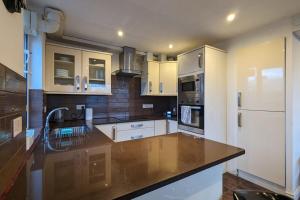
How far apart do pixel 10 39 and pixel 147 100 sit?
287 centimetres

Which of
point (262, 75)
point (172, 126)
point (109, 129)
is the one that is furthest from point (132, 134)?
point (262, 75)

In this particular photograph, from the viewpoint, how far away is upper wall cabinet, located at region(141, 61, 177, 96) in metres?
3.32

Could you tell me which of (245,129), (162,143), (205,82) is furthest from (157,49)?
(162,143)

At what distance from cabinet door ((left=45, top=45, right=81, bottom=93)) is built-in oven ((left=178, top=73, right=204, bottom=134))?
1669 millimetres

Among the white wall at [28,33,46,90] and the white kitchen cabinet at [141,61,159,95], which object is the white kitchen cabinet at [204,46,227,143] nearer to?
the white kitchen cabinet at [141,61,159,95]

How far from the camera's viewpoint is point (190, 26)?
7.38 ft

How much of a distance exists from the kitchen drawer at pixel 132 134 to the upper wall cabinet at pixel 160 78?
30.0 inches

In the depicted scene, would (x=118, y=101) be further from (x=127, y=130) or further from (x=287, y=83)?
(x=287, y=83)

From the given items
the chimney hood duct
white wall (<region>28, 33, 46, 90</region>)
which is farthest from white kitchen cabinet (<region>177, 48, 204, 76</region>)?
white wall (<region>28, 33, 46, 90</region>)

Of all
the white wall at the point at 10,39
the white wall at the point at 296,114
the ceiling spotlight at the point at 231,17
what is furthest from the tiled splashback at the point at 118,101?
the white wall at the point at 296,114

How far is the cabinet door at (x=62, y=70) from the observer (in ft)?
7.68

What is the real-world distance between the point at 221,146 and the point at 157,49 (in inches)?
97.7

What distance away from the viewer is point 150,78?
3.30 meters

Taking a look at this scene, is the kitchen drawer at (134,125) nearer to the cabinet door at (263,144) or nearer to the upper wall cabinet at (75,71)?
the upper wall cabinet at (75,71)
